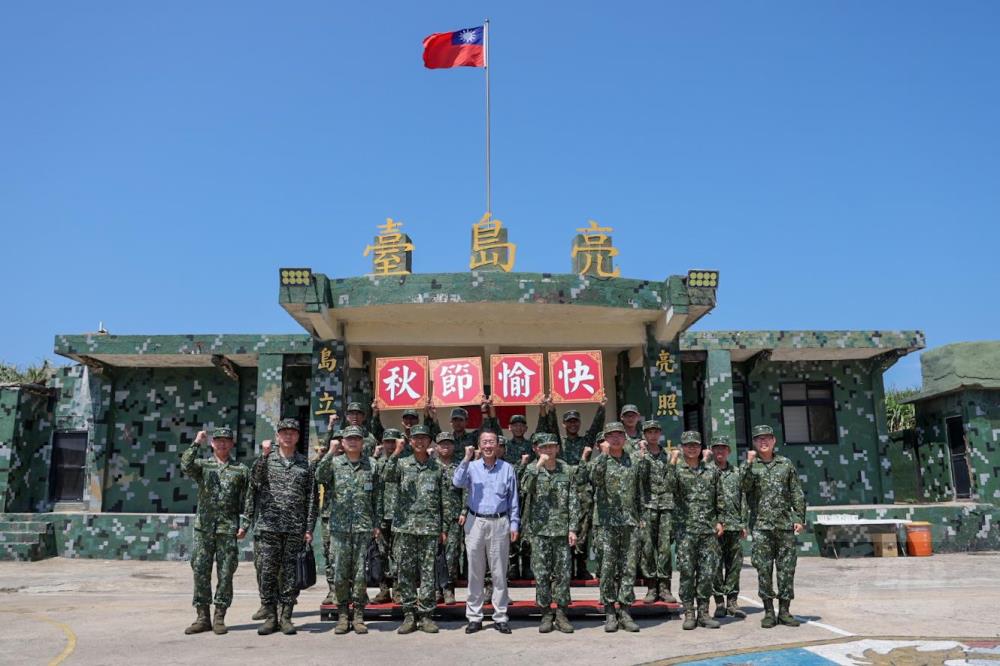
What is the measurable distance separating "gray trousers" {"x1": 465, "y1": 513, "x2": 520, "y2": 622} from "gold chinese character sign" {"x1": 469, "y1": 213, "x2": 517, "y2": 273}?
220 inches

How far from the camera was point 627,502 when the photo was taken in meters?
6.77

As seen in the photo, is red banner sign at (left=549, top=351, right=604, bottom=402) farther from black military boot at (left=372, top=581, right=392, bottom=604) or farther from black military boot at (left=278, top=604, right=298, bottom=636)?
black military boot at (left=278, top=604, right=298, bottom=636)

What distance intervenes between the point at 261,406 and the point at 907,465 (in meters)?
13.8

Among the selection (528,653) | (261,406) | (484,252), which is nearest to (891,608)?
(528,653)

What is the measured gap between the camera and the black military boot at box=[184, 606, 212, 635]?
21.5 ft

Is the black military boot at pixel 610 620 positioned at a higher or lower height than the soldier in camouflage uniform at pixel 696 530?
lower

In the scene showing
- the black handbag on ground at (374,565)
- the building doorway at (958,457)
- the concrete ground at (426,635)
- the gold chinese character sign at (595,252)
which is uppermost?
the gold chinese character sign at (595,252)

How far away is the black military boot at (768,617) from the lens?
262 inches

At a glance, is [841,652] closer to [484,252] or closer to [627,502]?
[627,502]

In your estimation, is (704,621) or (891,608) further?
(891,608)

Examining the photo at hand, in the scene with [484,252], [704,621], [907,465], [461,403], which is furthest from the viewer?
[907,465]

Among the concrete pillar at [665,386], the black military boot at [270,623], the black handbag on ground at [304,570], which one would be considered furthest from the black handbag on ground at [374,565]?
the concrete pillar at [665,386]

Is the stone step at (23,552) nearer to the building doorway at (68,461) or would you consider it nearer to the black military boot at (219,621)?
the building doorway at (68,461)

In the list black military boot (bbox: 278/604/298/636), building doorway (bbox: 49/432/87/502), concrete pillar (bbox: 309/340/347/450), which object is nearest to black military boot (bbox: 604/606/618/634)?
black military boot (bbox: 278/604/298/636)
